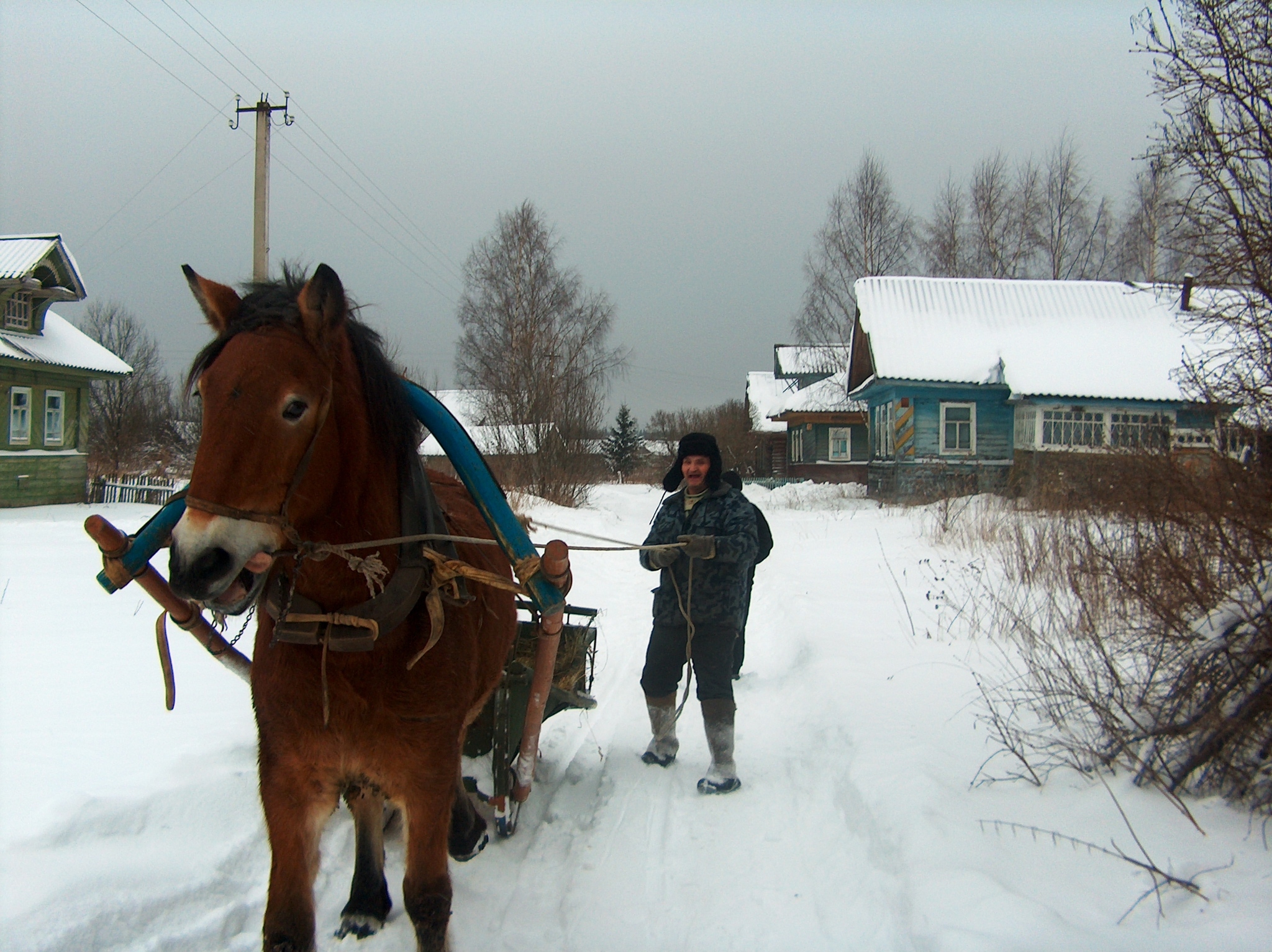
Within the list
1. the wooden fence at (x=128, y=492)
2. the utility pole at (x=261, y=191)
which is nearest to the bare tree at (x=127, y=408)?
the wooden fence at (x=128, y=492)

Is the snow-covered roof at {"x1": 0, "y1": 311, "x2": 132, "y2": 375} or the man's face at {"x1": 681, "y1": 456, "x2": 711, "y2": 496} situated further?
the snow-covered roof at {"x1": 0, "y1": 311, "x2": 132, "y2": 375}

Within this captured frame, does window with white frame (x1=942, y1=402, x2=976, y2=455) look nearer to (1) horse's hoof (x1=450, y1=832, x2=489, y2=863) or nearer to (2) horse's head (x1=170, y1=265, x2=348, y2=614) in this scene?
(1) horse's hoof (x1=450, y1=832, x2=489, y2=863)

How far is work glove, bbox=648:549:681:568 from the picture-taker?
13.1 feet

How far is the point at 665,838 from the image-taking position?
3490 mm

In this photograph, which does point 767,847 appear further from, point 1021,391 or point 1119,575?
point 1021,391

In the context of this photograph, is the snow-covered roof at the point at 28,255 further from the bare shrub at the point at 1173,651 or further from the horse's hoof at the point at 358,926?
the bare shrub at the point at 1173,651

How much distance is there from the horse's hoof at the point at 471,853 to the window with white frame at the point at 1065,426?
21.0 meters

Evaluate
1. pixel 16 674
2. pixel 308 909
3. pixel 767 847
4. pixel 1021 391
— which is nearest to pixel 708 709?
pixel 767 847

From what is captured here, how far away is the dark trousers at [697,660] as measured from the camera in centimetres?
416

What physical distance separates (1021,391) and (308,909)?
21.4 metres

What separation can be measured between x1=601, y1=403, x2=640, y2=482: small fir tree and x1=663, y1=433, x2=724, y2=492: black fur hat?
4026 cm

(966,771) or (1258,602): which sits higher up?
(1258,602)

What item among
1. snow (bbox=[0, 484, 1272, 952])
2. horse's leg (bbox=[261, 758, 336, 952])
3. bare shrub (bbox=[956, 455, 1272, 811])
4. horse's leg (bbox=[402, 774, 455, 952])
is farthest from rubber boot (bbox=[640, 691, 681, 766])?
horse's leg (bbox=[261, 758, 336, 952])

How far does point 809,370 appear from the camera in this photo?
108ft
